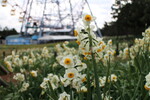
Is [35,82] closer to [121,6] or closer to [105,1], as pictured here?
[105,1]

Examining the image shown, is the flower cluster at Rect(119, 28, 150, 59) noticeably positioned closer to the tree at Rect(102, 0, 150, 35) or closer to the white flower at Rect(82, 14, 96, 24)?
the white flower at Rect(82, 14, 96, 24)

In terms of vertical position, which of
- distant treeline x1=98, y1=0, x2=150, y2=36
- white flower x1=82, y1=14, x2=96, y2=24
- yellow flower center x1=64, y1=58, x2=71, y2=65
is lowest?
yellow flower center x1=64, y1=58, x2=71, y2=65

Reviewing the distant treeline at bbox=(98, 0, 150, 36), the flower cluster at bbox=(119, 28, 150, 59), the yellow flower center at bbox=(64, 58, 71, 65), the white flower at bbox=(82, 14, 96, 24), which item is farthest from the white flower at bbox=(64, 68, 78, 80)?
the distant treeline at bbox=(98, 0, 150, 36)

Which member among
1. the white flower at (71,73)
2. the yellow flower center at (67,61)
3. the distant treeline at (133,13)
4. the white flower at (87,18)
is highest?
the distant treeline at (133,13)

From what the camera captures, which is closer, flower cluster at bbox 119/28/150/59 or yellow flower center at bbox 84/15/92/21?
yellow flower center at bbox 84/15/92/21

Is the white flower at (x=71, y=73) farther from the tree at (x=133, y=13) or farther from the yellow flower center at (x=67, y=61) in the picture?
the tree at (x=133, y=13)

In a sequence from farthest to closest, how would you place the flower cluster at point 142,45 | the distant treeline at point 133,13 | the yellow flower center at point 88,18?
the distant treeline at point 133,13 → the flower cluster at point 142,45 → the yellow flower center at point 88,18

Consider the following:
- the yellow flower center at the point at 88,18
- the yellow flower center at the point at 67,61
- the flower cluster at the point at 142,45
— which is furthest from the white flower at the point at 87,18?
the flower cluster at the point at 142,45

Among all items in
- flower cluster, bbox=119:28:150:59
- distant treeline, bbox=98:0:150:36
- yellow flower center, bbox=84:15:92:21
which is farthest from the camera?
distant treeline, bbox=98:0:150:36

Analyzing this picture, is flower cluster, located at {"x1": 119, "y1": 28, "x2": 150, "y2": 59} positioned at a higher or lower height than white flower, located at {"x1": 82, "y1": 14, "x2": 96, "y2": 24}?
lower

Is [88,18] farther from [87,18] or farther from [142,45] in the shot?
[142,45]

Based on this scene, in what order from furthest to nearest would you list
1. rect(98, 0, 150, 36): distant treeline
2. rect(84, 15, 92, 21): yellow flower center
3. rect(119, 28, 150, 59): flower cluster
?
rect(98, 0, 150, 36): distant treeline < rect(119, 28, 150, 59): flower cluster < rect(84, 15, 92, 21): yellow flower center

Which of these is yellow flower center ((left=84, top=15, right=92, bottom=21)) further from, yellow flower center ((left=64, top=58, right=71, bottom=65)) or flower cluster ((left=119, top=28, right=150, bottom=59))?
flower cluster ((left=119, top=28, right=150, bottom=59))

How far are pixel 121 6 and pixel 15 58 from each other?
22.5m
